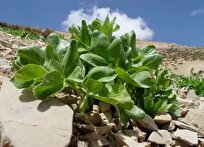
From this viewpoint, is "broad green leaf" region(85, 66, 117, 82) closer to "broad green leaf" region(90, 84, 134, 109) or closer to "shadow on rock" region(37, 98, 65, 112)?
"broad green leaf" region(90, 84, 134, 109)

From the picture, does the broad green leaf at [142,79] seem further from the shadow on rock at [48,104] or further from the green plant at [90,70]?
the shadow on rock at [48,104]

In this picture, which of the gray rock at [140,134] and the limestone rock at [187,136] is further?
the limestone rock at [187,136]

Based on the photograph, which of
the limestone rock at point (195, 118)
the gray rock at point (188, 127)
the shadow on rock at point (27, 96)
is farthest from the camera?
the limestone rock at point (195, 118)

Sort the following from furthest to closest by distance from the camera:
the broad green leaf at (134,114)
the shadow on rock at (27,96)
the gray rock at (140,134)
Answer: the gray rock at (140,134) < the broad green leaf at (134,114) < the shadow on rock at (27,96)

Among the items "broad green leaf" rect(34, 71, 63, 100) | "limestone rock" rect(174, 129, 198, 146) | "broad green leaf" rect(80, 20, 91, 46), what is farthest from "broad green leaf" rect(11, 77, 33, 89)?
"limestone rock" rect(174, 129, 198, 146)

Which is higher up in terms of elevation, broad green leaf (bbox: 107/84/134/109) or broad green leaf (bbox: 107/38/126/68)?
broad green leaf (bbox: 107/38/126/68)

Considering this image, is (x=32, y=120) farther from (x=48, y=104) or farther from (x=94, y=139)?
(x=94, y=139)

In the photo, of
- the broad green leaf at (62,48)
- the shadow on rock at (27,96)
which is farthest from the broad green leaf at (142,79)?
the shadow on rock at (27,96)
